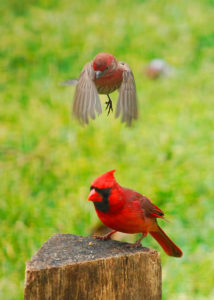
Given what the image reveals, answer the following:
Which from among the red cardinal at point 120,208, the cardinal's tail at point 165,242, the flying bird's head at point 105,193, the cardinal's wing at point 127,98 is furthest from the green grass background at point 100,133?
the cardinal's wing at point 127,98

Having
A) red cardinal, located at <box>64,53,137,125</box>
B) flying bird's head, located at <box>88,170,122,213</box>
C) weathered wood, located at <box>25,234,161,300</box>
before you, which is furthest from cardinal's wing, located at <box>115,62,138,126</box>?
weathered wood, located at <box>25,234,161,300</box>

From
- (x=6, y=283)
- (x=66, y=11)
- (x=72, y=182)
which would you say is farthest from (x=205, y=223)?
(x=66, y=11)

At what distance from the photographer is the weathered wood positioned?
5.67ft

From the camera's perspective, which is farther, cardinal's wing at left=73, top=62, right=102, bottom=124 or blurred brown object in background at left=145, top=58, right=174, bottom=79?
blurred brown object in background at left=145, top=58, right=174, bottom=79

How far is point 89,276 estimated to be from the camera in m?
1.76

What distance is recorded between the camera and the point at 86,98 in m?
1.18

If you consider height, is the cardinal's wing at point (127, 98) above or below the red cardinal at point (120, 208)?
above

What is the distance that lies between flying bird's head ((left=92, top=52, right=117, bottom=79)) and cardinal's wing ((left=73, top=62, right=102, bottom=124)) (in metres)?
0.02

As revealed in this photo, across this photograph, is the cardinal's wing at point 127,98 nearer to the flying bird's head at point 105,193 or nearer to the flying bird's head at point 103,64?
the flying bird's head at point 103,64

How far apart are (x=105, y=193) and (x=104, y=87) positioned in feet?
1.76

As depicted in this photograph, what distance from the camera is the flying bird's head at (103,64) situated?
3.88ft

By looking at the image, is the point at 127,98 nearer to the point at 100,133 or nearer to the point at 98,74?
the point at 98,74

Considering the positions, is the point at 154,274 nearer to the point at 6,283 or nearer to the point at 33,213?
the point at 6,283

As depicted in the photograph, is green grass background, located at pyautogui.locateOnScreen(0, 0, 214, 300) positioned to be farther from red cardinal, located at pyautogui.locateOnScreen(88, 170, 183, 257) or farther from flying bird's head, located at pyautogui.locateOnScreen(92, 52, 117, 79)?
flying bird's head, located at pyautogui.locateOnScreen(92, 52, 117, 79)
